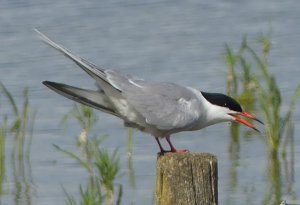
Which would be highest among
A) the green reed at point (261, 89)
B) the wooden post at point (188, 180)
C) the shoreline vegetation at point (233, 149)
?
the green reed at point (261, 89)

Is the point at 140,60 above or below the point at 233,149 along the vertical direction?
above

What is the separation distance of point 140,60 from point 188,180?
5.74 meters

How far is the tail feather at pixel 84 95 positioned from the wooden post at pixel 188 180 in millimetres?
1113

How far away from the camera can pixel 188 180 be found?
6613mm

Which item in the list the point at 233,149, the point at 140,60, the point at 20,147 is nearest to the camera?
the point at 20,147

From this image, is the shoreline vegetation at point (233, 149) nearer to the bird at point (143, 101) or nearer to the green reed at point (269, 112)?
the green reed at point (269, 112)

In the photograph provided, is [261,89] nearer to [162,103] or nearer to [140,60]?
[162,103]

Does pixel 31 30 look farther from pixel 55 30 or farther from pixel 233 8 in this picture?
pixel 233 8

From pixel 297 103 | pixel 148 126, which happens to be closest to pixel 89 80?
pixel 297 103

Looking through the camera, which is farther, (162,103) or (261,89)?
(261,89)

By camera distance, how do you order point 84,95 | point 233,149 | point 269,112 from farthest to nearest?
1. point 233,149
2. point 269,112
3. point 84,95

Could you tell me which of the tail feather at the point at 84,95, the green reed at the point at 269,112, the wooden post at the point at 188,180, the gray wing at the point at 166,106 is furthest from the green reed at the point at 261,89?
the wooden post at the point at 188,180

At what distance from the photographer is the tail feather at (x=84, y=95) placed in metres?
7.61

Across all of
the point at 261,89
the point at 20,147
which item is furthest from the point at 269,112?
the point at 20,147
